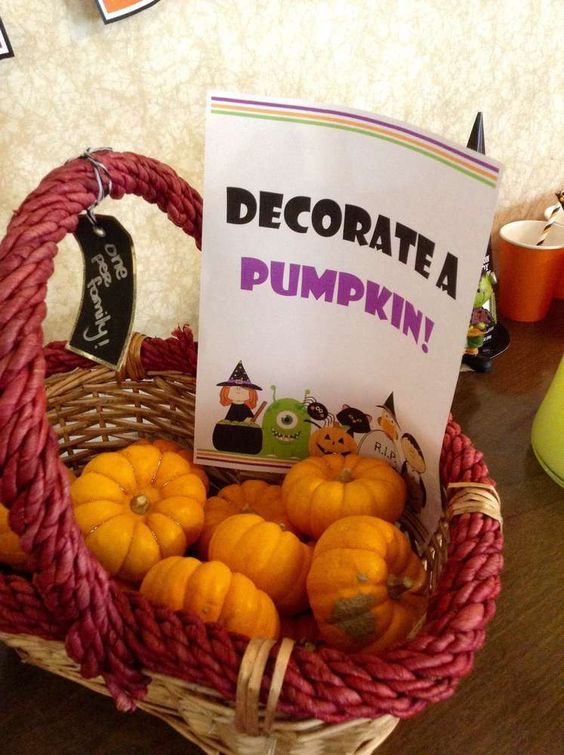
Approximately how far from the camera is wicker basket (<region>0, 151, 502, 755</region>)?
1.22 feet

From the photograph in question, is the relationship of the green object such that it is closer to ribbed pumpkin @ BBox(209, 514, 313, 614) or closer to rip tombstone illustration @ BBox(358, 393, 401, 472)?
rip tombstone illustration @ BBox(358, 393, 401, 472)

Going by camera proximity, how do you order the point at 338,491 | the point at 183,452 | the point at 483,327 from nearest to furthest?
the point at 338,491, the point at 183,452, the point at 483,327

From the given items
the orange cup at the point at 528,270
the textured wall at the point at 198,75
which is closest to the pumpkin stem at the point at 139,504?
the textured wall at the point at 198,75

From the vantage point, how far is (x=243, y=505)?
65cm

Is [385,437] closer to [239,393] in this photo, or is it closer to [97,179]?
[239,393]

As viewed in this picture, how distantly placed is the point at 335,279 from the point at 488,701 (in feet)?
1.25

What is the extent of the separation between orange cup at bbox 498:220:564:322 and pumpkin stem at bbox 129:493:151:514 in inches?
28.1

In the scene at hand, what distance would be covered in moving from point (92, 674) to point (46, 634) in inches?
1.8

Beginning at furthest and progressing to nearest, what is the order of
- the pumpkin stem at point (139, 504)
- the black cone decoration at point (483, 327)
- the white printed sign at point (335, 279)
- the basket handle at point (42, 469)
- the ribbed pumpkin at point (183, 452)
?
the black cone decoration at point (483, 327), the ribbed pumpkin at point (183, 452), the pumpkin stem at point (139, 504), the white printed sign at point (335, 279), the basket handle at point (42, 469)

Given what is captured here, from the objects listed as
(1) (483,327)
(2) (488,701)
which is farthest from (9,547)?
(1) (483,327)

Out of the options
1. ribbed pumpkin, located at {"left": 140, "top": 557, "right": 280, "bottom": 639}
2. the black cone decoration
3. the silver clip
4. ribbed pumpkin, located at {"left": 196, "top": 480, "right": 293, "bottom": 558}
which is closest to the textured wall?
the black cone decoration

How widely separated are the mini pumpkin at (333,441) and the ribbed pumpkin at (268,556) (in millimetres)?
124

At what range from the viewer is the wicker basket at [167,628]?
0.37 m

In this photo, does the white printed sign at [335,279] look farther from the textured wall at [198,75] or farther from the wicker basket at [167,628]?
the textured wall at [198,75]
